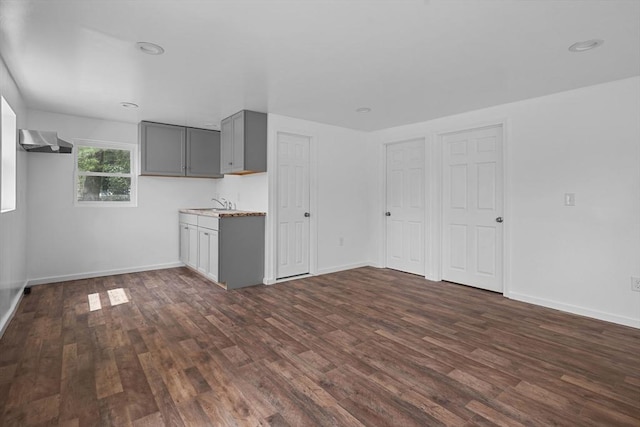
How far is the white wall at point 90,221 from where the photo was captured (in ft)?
14.6

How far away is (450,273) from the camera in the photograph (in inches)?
182

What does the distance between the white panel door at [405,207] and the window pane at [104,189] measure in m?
4.22

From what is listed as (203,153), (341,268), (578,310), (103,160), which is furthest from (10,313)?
(578,310)

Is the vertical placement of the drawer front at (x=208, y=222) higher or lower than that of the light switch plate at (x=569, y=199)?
lower

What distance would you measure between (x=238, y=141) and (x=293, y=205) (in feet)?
3.87

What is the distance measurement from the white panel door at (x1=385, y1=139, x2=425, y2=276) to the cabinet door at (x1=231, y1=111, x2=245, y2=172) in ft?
7.96

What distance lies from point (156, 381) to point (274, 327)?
1101 mm

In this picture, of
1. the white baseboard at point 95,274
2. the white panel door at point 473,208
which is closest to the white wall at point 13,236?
Answer: the white baseboard at point 95,274

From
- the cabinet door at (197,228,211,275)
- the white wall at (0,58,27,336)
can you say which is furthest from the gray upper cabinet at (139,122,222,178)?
the white wall at (0,58,27,336)

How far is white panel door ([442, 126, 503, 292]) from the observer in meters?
4.13

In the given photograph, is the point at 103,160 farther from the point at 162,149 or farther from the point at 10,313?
the point at 10,313

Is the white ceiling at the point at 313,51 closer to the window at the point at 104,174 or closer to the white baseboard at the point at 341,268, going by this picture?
the window at the point at 104,174

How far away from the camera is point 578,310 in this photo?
3.38 meters

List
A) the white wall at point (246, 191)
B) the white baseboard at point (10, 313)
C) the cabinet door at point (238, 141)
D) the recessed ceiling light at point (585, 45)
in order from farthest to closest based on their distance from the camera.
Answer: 1. the white wall at point (246, 191)
2. the cabinet door at point (238, 141)
3. the white baseboard at point (10, 313)
4. the recessed ceiling light at point (585, 45)
